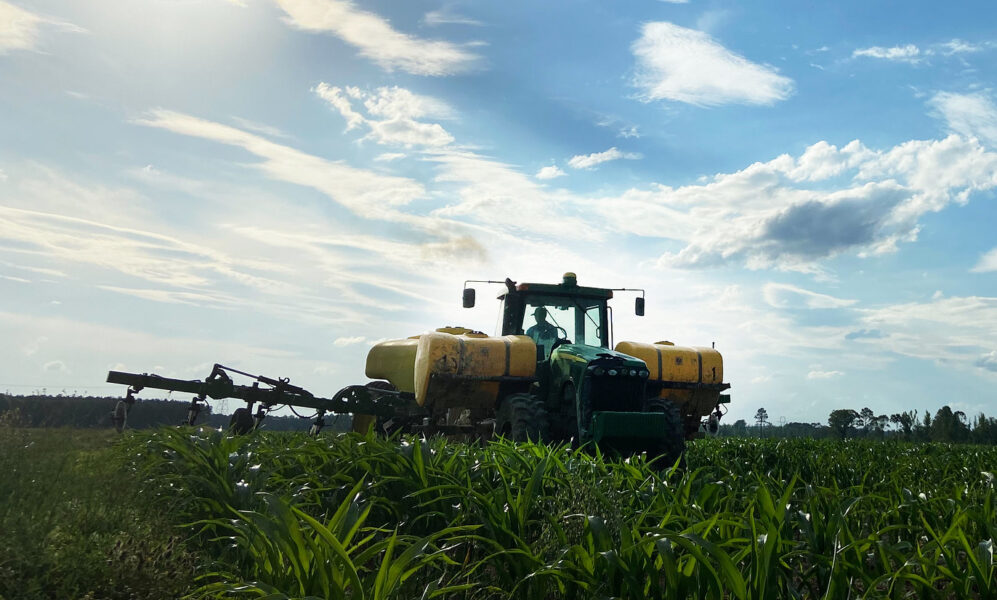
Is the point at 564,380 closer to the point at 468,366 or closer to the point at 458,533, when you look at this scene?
the point at 468,366

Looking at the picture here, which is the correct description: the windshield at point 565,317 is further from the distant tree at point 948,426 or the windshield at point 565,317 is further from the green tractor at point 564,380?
the distant tree at point 948,426

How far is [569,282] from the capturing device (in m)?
11.0

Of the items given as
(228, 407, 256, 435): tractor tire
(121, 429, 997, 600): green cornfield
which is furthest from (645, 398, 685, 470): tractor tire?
(228, 407, 256, 435): tractor tire

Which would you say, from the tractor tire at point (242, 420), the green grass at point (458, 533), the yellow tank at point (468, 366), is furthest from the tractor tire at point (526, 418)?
the tractor tire at point (242, 420)

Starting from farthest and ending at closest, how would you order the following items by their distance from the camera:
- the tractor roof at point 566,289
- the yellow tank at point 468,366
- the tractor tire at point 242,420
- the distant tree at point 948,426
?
the distant tree at point 948,426 → the tractor tire at point 242,420 → the tractor roof at point 566,289 → the yellow tank at point 468,366

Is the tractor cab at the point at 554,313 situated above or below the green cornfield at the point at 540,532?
above

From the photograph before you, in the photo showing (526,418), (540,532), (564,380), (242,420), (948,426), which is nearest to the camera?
(540,532)

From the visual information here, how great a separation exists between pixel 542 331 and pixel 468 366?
1.47 metres

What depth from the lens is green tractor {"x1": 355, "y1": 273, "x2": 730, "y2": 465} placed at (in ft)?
28.9

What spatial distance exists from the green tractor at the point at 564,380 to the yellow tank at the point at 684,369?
0.01 m

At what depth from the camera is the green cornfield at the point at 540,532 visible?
115 inches

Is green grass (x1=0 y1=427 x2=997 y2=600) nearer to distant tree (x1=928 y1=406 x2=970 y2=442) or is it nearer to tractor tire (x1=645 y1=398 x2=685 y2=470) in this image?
tractor tire (x1=645 y1=398 x2=685 y2=470)

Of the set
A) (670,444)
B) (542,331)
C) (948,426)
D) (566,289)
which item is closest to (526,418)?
(670,444)

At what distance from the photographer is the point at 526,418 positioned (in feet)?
28.9
